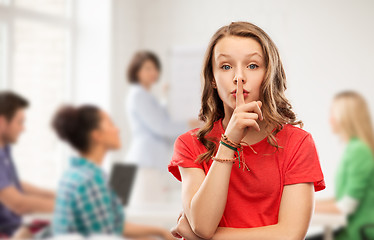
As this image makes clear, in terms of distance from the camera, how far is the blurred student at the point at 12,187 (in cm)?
256

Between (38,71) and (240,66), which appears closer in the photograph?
(240,66)

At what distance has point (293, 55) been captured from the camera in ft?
14.9

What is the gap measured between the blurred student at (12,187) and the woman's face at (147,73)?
33.5 inches

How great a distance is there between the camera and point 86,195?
2178 mm

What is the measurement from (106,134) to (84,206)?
18.3 inches

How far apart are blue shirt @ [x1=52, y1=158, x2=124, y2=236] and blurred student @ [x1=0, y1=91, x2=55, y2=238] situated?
0.36 metres

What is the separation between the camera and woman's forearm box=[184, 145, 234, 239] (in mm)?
673

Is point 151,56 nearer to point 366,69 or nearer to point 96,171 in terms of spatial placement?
point 96,171

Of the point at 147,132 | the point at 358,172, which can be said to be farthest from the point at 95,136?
the point at 358,172

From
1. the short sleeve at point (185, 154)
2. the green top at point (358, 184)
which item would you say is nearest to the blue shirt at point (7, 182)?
the green top at point (358, 184)

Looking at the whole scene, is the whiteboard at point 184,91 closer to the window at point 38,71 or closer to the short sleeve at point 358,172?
the short sleeve at point 358,172

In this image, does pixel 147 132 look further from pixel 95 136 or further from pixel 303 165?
pixel 303 165

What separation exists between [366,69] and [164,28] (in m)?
1.95

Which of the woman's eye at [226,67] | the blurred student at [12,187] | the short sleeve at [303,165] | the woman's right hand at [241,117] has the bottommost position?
the blurred student at [12,187]
